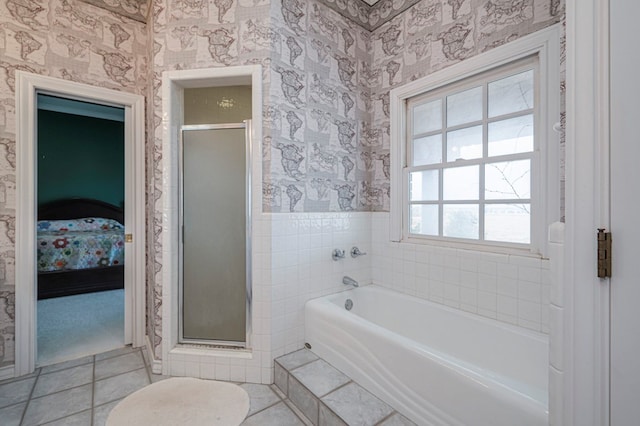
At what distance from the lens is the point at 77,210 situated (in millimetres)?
4855

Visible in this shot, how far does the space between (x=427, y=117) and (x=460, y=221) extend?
0.84m

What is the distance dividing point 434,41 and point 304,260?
185 centimetres

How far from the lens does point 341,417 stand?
1353 millimetres

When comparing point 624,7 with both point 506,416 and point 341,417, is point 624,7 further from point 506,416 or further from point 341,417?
point 341,417

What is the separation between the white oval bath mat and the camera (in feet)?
5.04

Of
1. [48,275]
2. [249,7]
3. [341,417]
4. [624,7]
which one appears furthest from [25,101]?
[624,7]

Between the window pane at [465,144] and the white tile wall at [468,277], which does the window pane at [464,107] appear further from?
the white tile wall at [468,277]

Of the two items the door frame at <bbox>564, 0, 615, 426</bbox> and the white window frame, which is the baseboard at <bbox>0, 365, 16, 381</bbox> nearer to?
the door frame at <bbox>564, 0, 615, 426</bbox>

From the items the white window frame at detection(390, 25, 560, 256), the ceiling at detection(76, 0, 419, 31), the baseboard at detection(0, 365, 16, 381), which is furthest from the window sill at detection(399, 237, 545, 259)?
the baseboard at detection(0, 365, 16, 381)

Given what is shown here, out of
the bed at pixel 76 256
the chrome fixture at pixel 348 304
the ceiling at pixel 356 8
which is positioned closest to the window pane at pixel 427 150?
the ceiling at pixel 356 8

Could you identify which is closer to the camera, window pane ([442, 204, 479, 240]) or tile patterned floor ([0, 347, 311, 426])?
tile patterned floor ([0, 347, 311, 426])

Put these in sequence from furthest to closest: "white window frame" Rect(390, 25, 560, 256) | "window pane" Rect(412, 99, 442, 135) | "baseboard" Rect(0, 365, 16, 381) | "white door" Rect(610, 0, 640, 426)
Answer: "window pane" Rect(412, 99, 442, 135) < "baseboard" Rect(0, 365, 16, 381) < "white window frame" Rect(390, 25, 560, 256) < "white door" Rect(610, 0, 640, 426)

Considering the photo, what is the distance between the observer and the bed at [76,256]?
3613 mm

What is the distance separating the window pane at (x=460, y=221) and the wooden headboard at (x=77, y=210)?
18.1 ft
